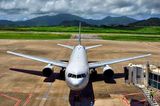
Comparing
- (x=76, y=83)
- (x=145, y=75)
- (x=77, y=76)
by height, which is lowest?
(x=76, y=83)

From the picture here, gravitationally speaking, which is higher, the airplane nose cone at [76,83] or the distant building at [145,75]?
the distant building at [145,75]

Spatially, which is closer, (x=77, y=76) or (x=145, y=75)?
(x=145, y=75)

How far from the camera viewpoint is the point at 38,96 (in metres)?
35.2

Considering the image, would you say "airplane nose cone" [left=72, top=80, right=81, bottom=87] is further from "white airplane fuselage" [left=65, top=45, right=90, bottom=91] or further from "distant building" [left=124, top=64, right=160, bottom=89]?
"distant building" [left=124, top=64, right=160, bottom=89]

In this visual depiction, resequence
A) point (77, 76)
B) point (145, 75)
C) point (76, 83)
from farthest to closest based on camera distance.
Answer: point (77, 76), point (76, 83), point (145, 75)

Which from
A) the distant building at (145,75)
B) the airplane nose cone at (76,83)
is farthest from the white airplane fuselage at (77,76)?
the distant building at (145,75)

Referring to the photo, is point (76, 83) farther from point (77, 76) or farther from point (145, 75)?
point (145, 75)

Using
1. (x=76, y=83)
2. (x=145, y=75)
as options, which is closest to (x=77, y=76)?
(x=76, y=83)

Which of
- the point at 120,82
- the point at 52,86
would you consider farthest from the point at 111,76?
the point at 52,86

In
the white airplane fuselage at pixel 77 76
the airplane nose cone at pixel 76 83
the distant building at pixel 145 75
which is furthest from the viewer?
the white airplane fuselage at pixel 77 76

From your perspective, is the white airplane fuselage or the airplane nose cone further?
the white airplane fuselage

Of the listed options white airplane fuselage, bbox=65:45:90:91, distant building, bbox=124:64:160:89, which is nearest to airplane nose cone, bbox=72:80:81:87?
white airplane fuselage, bbox=65:45:90:91

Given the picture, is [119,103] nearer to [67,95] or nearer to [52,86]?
[67,95]

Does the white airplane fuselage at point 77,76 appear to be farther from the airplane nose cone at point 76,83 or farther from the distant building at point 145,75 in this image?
the distant building at point 145,75
